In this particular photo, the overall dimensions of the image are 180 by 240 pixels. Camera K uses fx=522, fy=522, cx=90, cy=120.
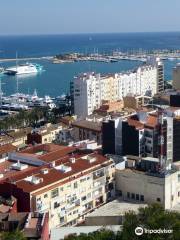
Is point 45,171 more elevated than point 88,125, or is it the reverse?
point 45,171

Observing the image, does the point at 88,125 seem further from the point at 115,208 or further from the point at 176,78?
the point at 176,78

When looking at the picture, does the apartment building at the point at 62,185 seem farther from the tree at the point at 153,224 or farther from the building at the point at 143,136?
the tree at the point at 153,224

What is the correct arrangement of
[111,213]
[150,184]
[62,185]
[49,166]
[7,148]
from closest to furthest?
[62,185], [111,213], [150,184], [49,166], [7,148]

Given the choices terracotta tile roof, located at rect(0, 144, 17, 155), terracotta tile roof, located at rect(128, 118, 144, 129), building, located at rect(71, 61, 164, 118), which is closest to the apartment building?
terracotta tile roof, located at rect(128, 118, 144, 129)


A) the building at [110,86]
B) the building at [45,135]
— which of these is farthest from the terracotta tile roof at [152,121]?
the building at [110,86]

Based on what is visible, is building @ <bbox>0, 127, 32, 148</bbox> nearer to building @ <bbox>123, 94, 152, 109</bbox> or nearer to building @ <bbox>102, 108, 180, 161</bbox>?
building @ <bbox>102, 108, 180, 161</bbox>

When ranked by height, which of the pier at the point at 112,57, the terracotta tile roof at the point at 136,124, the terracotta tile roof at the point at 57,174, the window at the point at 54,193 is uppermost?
the terracotta tile roof at the point at 136,124

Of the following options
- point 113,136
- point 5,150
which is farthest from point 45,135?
point 113,136
